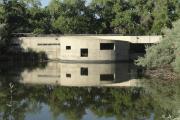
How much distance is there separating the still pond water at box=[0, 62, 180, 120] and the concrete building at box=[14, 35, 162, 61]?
1687cm

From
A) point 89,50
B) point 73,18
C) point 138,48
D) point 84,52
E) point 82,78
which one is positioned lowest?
point 82,78

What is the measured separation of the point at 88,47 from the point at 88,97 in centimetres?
2979

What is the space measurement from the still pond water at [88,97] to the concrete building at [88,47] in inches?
664

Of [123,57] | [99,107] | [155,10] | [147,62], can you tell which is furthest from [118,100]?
[155,10]

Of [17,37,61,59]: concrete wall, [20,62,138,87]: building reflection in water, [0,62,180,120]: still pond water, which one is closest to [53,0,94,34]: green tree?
[17,37,61,59]: concrete wall

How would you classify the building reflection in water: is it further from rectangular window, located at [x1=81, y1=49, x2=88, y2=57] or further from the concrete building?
rectangular window, located at [x1=81, y1=49, x2=88, y2=57]

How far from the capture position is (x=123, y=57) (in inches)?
2350

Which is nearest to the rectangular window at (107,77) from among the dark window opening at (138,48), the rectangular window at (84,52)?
the rectangular window at (84,52)

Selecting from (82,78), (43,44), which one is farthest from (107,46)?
(82,78)

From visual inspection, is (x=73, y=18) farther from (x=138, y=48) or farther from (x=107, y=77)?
(x=107, y=77)

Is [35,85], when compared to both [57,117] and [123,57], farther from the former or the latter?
[123,57]

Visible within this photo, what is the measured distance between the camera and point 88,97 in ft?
91.2

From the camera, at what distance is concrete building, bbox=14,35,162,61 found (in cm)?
5719

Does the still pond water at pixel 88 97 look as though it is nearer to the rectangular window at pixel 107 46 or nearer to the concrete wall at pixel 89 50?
the concrete wall at pixel 89 50
